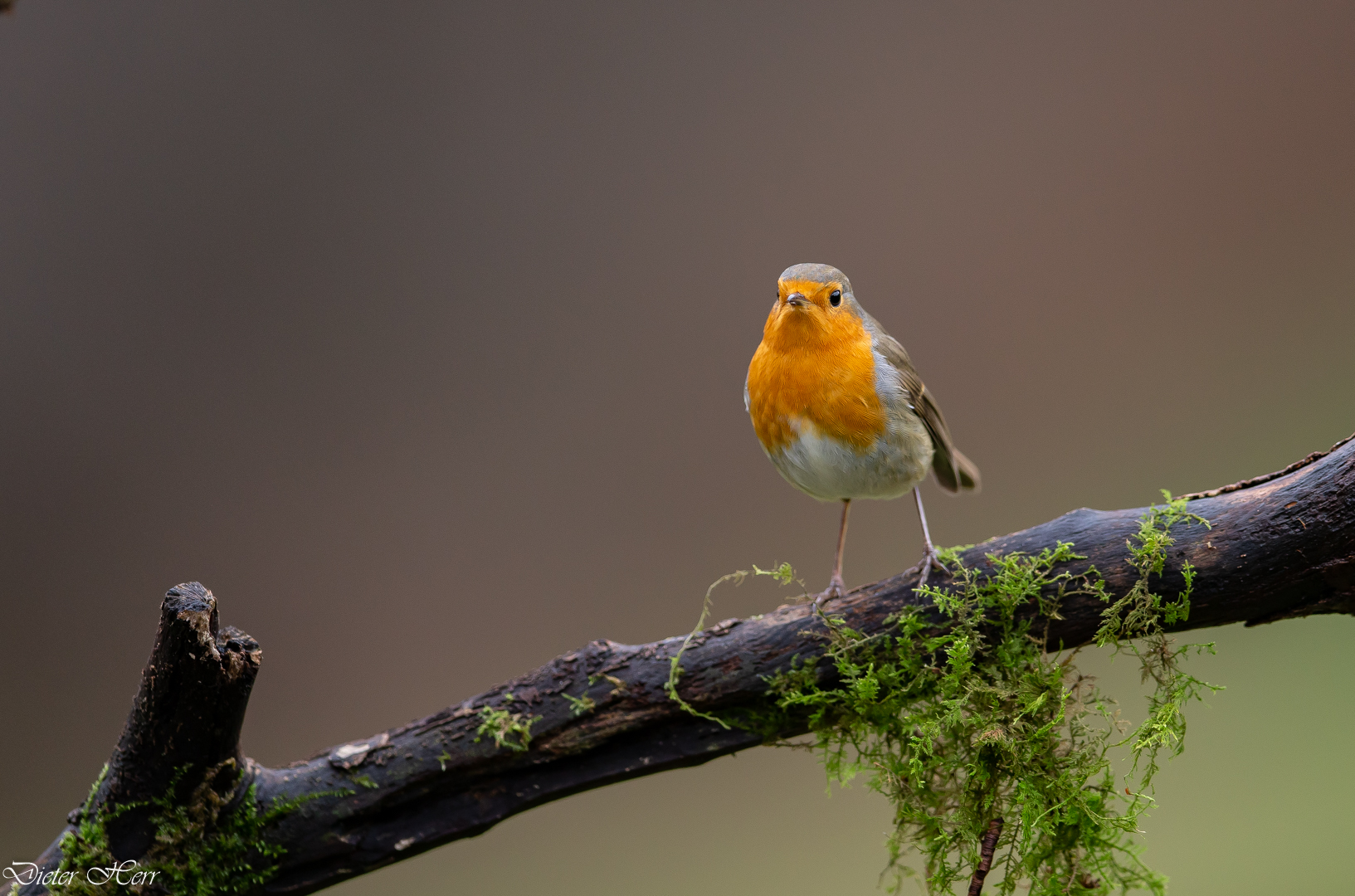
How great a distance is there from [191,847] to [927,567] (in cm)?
135

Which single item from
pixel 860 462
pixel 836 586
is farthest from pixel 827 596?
pixel 860 462

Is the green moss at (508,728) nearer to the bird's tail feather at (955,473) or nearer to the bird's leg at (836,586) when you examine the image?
the bird's leg at (836,586)

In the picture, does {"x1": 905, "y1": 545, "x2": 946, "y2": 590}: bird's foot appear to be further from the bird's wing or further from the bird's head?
the bird's head

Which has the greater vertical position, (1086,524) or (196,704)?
(1086,524)

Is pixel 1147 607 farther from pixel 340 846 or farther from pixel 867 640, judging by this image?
pixel 340 846

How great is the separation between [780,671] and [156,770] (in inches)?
41.0

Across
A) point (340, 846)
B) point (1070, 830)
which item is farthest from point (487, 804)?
point (1070, 830)

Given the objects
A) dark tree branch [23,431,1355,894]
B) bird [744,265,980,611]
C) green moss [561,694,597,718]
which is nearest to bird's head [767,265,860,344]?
bird [744,265,980,611]

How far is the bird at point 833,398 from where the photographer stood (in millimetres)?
1837

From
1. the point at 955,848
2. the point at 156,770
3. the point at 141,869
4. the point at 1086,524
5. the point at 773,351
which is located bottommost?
the point at 955,848

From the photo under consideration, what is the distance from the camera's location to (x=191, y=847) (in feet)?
5.42

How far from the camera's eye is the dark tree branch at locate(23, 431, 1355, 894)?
1.54m

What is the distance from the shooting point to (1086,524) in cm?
158

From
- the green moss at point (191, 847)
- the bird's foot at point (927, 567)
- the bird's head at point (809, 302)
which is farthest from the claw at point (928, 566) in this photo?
the green moss at point (191, 847)
